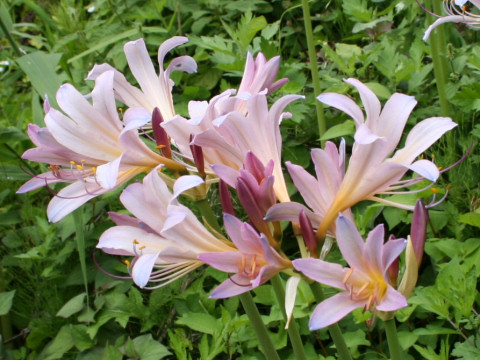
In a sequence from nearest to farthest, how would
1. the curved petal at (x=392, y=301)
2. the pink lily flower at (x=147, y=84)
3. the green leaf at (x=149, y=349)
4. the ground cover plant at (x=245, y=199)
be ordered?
1. the curved petal at (x=392, y=301)
2. the ground cover plant at (x=245, y=199)
3. the pink lily flower at (x=147, y=84)
4. the green leaf at (x=149, y=349)

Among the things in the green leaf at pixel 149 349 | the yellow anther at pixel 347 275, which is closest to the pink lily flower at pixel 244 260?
the yellow anther at pixel 347 275

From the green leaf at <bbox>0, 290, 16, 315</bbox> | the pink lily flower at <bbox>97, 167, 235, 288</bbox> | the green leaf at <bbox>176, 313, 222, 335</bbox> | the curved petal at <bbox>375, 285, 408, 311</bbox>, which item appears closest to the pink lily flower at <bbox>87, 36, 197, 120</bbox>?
the pink lily flower at <bbox>97, 167, 235, 288</bbox>

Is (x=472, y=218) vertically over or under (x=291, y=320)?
under

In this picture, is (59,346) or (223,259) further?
(59,346)

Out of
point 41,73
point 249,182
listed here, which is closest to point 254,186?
point 249,182

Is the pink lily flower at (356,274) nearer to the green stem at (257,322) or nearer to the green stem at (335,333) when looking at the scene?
the green stem at (335,333)

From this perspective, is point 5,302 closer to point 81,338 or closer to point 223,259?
point 81,338

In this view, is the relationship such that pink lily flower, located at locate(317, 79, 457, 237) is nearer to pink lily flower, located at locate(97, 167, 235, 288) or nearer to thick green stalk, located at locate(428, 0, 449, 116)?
pink lily flower, located at locate(97, 167, 235, 288)
